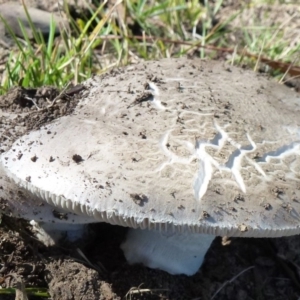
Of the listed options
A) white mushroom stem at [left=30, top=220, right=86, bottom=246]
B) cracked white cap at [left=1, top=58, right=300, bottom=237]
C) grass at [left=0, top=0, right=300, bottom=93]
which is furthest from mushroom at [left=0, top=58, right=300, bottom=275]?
grass at [left=0, top=0, right=300, bottom=93]

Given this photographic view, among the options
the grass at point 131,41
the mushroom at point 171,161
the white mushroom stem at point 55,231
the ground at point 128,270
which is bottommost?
the ground at point 128,270

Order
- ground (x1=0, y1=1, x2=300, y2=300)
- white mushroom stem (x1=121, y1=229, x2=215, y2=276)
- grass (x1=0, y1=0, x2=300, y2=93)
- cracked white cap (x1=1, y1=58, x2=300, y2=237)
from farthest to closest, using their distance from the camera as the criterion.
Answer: grass (x1=0, y1=0, x2=300, y2=93) < white mushroom stem (x1=121, y1=229, x2=215, y2=276) < ground (x1=0, y1=1, x2=300, y2=300) < cracked white cap (x1=1, y1=58, x2=300, y2=237)

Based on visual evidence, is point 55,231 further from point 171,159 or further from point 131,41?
point 131,41

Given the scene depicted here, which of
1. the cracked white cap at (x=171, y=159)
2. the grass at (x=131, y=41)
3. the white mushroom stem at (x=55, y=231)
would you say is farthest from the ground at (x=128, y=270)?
the grass at (x=131, y=41)

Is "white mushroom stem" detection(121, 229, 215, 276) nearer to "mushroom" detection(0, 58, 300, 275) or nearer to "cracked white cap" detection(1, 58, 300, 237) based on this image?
"mushroom" detection(0, 58, 300, 275)

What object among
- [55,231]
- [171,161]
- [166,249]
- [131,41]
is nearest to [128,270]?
[166,249]

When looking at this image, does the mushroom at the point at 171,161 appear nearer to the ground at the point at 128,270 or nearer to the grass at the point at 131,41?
the ground at the point at 128,270

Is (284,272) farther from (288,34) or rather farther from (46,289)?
(288,34)

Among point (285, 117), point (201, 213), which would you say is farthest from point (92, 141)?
point (285, 117)
